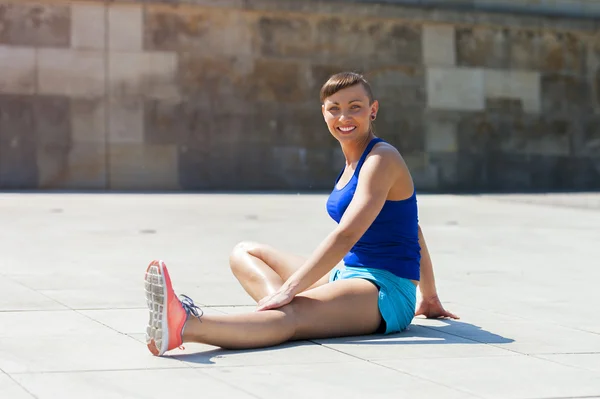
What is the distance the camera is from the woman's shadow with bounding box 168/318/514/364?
492cm

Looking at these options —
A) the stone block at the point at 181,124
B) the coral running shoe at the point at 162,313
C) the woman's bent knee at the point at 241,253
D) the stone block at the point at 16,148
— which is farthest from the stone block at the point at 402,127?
the coral running shoe at the point at 162,313

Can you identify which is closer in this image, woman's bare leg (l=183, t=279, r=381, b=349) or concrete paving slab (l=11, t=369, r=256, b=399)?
concrete paving slab (l=11, t=369, r=256, b=399)

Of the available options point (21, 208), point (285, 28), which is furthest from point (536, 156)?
point (21, 208)

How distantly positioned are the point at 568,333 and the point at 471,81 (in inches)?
548

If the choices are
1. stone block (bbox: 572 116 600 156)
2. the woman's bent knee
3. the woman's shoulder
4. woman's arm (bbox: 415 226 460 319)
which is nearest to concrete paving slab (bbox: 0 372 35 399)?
the woman's bent knee

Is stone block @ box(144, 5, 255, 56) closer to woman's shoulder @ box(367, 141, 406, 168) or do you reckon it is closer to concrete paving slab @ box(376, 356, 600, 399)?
woman's shoulder @ box(367, 141, 406, 168)

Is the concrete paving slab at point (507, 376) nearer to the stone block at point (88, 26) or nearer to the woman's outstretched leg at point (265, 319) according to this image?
the woman's outstretched leg at point (265, 319)

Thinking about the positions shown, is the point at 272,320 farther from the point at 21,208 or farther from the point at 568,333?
the point at 21,208

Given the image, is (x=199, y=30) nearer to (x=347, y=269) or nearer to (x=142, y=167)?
(x=142, y=167)

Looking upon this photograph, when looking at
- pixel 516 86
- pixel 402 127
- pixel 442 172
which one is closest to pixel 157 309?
pixel 402 127

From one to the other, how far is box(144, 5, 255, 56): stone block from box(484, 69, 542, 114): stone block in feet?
14.5

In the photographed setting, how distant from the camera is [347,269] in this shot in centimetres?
564

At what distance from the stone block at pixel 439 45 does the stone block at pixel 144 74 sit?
4454 millimetres

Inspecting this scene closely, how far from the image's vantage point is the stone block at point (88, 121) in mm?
16953
